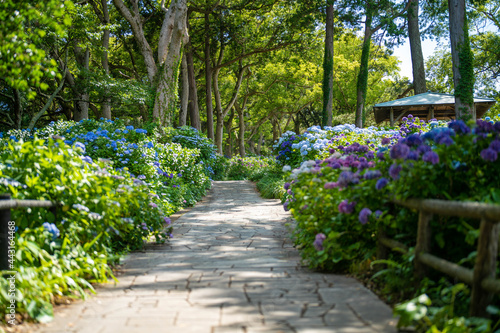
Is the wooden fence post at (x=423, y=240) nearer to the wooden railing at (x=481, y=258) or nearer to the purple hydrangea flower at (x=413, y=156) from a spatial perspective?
the wooden railing at (x=481, y=258)

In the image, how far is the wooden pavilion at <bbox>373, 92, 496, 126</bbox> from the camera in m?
17.9

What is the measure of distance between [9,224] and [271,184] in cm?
999

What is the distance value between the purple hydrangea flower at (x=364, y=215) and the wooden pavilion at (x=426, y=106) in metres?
15.6

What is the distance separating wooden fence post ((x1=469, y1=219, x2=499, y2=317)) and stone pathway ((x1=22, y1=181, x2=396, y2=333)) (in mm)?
539

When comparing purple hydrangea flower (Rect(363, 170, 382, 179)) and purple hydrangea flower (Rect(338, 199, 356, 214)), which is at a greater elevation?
purple hydrangea flower (Rect(363, 170, 382, 179))

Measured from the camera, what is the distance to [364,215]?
3779mm

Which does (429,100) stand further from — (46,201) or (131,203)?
(46,201)

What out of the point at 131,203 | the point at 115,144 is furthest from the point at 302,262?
the point at 115,144

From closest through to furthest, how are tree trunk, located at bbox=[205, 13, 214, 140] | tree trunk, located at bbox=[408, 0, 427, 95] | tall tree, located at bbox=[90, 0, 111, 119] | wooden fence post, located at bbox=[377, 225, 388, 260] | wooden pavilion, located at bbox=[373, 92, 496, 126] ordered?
1. wooden fence post, located at bbox=[377, 225, 388, 260]
2. wooden pavilion, located at bbox=[373, 92, 496, 126]
3. tall tree, located at bbox=[90, 0, 111, 119]
4. tree trunk, located at bbox=[205, 13, 214, 140]
5. tree trunk, located at bbox=[408, 0, 427, 95]

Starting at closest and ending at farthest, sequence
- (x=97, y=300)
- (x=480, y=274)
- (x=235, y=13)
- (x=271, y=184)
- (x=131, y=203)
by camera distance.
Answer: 1. (x=480, y=274)
2. (x=97, y=300)
3. (x=131, y=203)
4. (x=271, y=184)
5. (x=235, y=13)

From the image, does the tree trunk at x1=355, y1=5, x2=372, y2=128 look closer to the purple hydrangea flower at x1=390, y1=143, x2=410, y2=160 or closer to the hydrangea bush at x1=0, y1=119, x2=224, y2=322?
the hydrangea bush at x1=0, y1=119, x2=224, y2=322

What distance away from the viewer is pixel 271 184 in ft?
42.4

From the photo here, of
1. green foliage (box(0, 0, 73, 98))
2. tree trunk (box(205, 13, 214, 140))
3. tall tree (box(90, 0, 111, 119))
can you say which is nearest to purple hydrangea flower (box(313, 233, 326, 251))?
green foliage (box(0, 0, 73, 98))

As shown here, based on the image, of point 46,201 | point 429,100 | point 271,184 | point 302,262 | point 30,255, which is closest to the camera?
point 30,255
